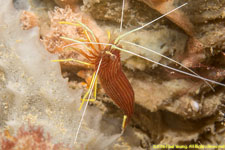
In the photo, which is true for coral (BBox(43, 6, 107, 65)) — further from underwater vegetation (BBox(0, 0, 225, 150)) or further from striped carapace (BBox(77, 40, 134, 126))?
striped carapace (BBox(77, 40, 134, 126))

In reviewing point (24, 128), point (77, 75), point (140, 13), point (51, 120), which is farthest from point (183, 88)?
point (24, 128)

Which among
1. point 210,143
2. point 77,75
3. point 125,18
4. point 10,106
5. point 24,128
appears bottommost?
point 210,143

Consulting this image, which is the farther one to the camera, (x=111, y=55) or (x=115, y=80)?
(x=115, y=80)

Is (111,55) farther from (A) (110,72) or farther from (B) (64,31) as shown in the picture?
(B) (64,31)

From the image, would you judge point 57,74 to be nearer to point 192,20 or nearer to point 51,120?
point 51,120

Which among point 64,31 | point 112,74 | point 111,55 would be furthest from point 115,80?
point 64,31

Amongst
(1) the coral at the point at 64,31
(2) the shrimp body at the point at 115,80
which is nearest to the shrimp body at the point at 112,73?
(2) the shrimp body at the point at 115,80
